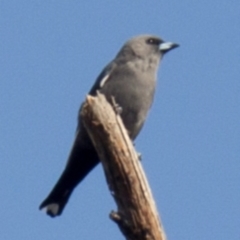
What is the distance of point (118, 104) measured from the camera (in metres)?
7.95

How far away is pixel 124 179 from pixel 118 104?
9.37 ft

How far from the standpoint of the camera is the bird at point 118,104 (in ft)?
25.6

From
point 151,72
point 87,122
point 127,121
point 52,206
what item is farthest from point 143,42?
point 87,122

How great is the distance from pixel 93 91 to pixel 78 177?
837mm

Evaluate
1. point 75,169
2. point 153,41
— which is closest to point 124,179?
point 75,169

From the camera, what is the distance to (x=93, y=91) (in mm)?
8227

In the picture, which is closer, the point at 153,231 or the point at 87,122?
the point at 153,231

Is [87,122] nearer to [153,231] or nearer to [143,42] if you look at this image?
[153,231]

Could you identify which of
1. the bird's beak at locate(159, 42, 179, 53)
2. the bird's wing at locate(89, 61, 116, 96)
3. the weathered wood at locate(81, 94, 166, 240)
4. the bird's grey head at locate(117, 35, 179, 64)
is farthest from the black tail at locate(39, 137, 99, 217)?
the weathered wood at locate(81, 94, 166, 240)

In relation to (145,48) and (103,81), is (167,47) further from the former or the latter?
(103,81)

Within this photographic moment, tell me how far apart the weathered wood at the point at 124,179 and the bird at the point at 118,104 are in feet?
7.60

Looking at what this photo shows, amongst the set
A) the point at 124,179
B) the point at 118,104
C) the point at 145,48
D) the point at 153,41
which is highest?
the point at 153,41

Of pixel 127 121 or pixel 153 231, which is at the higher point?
pixel 127 121

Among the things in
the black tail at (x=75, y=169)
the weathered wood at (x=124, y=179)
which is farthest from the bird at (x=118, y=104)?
the weathered wood at (x=124, y=179)
